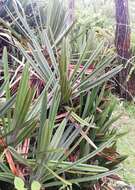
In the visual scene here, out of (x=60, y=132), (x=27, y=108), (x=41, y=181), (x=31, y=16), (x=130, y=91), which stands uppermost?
(x=31, y=16)

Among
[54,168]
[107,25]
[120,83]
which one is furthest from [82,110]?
[107,25]

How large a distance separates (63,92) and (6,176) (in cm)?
88

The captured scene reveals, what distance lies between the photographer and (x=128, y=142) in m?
5.79

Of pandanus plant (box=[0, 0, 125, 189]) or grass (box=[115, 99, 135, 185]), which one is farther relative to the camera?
grass (box=[115, 99, 135, 185])

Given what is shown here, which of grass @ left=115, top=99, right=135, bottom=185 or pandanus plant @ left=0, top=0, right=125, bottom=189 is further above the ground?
pandanus plant @ left=0, top=0, right=125, bottom=189

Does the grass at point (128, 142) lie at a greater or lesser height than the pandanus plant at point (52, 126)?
lesser

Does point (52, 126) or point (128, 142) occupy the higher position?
point (52, 126)

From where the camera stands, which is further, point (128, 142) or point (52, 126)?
point (128, 142)

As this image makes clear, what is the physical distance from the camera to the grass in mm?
4780

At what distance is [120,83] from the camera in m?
7.71

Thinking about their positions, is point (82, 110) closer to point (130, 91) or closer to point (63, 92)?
point (63, 92)

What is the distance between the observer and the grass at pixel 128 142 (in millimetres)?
4780

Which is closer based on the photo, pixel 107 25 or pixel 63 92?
pixel 63 92

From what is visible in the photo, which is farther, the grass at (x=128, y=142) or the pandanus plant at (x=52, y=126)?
the grass at (x=128, y=142)
